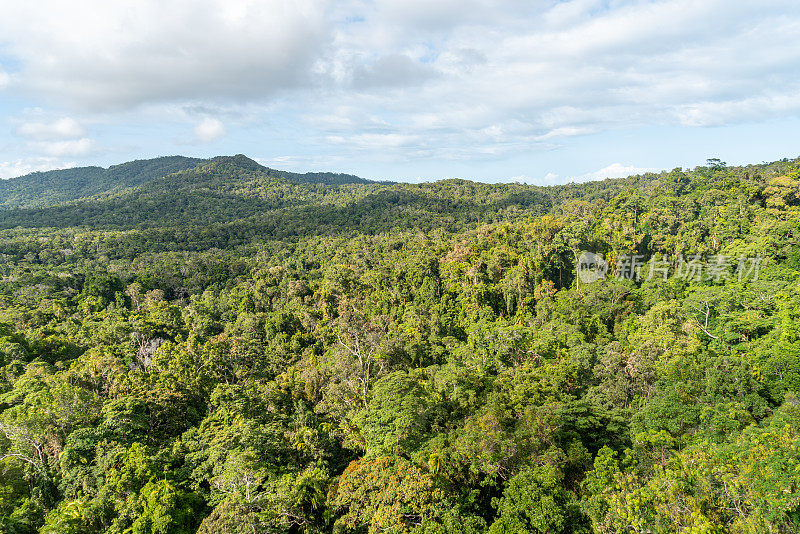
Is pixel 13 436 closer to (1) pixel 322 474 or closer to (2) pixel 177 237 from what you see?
(1) pixel 322 474

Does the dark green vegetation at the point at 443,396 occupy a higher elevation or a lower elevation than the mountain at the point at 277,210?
lower

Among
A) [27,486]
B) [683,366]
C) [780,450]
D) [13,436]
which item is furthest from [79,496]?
[683,366]

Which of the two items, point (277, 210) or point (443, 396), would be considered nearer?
point (443, 396)

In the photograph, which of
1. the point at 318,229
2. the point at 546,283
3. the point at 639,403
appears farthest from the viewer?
the point at 318,229

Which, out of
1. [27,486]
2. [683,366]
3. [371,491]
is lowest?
[27,486]

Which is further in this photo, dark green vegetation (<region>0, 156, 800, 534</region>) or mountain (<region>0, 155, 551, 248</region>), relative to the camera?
mountain (<region>0, 155, 551, 248</region>)

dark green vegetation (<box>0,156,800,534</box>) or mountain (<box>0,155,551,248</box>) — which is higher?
mountain (<box>0,155,551,248</box>)

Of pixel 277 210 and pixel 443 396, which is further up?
pixel 277 210

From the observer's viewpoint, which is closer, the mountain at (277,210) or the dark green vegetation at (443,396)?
the dark green vegetation at (443,396)
